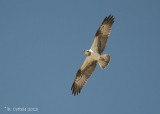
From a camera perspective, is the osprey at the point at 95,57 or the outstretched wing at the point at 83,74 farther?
the outstretched wing at the point at 83,74

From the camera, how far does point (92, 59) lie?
16094 millimetres

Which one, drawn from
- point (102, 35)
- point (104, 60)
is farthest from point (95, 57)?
point (102, 35)

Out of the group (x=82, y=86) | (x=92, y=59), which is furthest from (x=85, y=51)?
(x=82, y=86)

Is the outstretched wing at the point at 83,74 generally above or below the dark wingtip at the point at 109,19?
below

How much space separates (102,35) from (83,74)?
1959 millimetres

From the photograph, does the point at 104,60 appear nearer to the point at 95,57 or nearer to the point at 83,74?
the point at 95,57

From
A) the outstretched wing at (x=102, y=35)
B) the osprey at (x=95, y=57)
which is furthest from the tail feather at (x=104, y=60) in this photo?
the outstretched wing at (x=102, y=35)

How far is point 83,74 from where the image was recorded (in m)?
16.4

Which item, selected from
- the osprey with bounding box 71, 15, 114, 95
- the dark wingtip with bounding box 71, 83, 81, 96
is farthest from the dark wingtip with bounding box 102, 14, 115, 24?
the dark wingtip with bounding box 71, 83, 81, 96

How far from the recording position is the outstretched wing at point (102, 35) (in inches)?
618

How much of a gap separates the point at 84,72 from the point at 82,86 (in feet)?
2.06

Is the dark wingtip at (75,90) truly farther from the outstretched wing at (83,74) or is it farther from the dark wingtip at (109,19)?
the dark wingtip at (109,19)

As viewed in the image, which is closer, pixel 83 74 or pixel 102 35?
pixel 102 35

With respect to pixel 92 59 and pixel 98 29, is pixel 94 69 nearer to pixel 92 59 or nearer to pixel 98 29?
pixel 92 59
